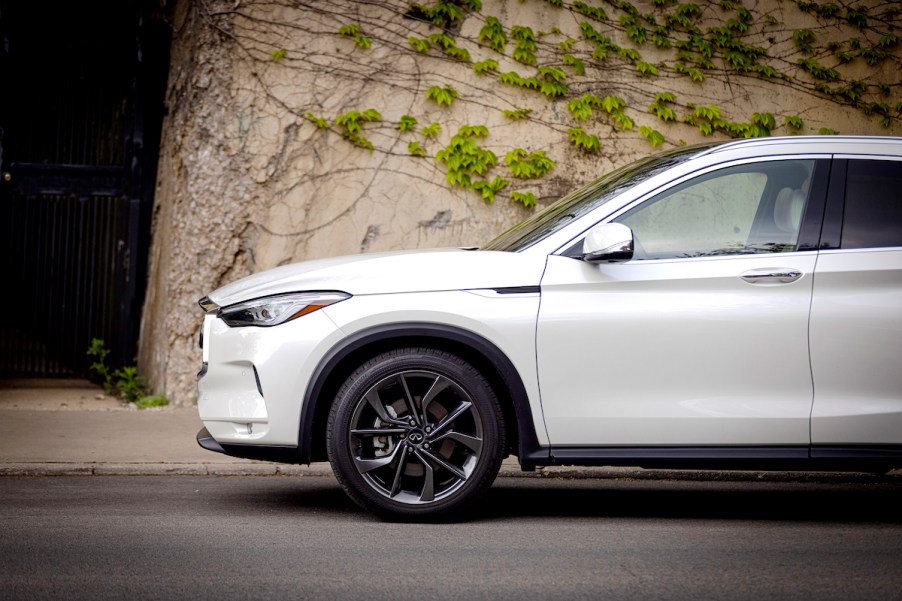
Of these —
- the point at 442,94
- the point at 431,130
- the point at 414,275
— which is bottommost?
the point at 414,275

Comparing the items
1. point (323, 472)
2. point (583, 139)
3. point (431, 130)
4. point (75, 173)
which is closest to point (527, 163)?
point (583, 139)

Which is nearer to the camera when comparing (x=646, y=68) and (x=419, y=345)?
(x=419, y=345)

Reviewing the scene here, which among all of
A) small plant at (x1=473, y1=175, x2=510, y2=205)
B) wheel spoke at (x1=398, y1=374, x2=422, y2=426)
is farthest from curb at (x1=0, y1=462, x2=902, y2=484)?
small plant at (x1=473, y1=175, x2=510, y2=205)

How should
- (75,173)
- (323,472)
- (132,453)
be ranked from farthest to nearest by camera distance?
(75,173)
(132,453)
(323,472)

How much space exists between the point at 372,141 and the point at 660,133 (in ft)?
8.68

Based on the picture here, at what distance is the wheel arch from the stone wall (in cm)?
457

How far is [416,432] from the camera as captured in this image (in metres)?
5.43

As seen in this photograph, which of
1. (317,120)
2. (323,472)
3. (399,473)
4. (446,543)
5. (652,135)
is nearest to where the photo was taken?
(446,543)

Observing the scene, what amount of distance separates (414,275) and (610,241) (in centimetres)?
96

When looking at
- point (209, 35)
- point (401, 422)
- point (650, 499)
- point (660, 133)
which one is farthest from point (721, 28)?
point (401, 422)

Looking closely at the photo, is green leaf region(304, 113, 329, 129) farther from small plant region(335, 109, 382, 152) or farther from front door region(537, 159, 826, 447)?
front door region(537, 159, 826, 447)

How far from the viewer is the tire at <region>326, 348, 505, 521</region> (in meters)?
5.40

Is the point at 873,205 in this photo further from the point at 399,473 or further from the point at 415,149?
the point at 415,149

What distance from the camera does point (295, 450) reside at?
5.43 metres
